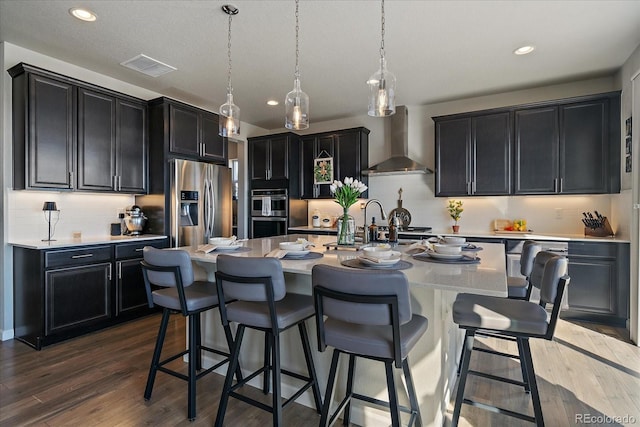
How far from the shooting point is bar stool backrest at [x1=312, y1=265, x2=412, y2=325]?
124 centimetres

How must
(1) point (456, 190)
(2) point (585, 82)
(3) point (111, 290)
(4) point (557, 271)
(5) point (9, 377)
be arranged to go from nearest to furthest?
(4) point (557, 271)
(5) point (9, 377)
(3) point (111, 290)
(2) point (585, 82)
(1) point (456, 190)

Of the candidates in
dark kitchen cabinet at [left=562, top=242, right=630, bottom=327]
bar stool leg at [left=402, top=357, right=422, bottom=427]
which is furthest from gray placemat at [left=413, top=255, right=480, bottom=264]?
dark kitchen cabinet at [left=562, top=242, right=630, bottom=327]

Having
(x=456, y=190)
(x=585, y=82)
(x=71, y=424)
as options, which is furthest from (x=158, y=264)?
(x=585, y=82)

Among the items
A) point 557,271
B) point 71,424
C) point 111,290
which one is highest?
point 557,271

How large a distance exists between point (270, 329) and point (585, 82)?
466cm

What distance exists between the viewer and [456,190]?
14.6 feet

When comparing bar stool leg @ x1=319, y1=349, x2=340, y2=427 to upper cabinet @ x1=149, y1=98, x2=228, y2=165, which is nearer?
bar stool leg @ x1=319, y1=349, x2=340, y2=427

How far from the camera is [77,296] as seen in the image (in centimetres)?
316

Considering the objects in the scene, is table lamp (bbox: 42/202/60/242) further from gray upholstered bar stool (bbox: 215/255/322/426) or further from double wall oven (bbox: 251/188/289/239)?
double wall oven (bbox: 251/188/289/239)

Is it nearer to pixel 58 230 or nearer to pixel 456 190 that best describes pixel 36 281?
pixel 58 230

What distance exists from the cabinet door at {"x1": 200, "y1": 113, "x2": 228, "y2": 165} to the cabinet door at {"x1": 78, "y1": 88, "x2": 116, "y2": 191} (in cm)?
107

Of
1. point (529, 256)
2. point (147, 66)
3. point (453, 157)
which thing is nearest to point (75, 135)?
point (147, 66)

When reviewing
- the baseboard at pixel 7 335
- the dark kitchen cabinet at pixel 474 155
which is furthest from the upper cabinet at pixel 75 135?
the dark kitchen cabinet at pixel 474 155

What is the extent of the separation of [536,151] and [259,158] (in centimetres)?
400
